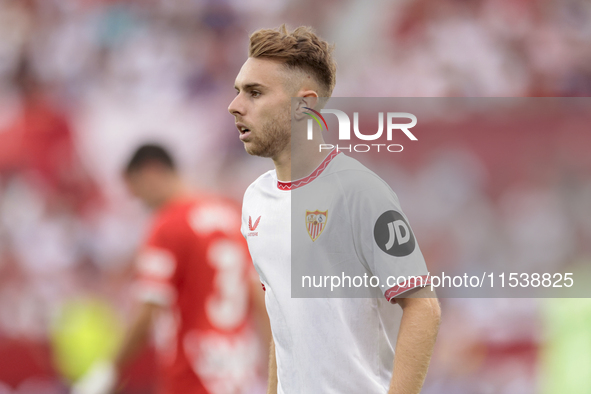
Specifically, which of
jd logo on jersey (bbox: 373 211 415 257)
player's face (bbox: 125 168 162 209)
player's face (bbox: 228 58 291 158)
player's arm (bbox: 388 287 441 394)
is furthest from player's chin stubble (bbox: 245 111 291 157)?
player's face (bbox: 125 168 162 209)

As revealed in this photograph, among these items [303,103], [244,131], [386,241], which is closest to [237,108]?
[244,131]

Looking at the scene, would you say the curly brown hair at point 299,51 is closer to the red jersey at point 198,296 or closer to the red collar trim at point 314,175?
the red collar trim at point 314,175

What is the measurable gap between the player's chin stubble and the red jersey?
1430mm

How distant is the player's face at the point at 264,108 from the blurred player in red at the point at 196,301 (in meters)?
1.44

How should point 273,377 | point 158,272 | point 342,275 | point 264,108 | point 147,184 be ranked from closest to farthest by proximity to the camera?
point 342,275 < point 264,108 < point 273,377 < point 158,272 < point 147,184

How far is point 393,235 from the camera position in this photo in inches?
57.7

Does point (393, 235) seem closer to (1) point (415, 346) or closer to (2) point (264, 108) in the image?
(1) point (415, 346)

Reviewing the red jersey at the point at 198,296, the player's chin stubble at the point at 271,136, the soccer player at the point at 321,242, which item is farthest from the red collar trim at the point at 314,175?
the red jersey at the point at 198,296

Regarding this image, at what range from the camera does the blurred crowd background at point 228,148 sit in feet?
18.3

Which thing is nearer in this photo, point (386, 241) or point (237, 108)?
point (386, 241)

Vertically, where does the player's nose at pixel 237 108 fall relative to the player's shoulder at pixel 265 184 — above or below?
above

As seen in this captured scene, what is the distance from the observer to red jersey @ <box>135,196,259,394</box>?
2971 mm

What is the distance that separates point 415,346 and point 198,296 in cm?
178

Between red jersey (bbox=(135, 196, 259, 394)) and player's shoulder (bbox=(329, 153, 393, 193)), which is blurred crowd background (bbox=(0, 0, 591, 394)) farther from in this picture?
player's shoulder (bbox=(329, 153, 393, 193))
